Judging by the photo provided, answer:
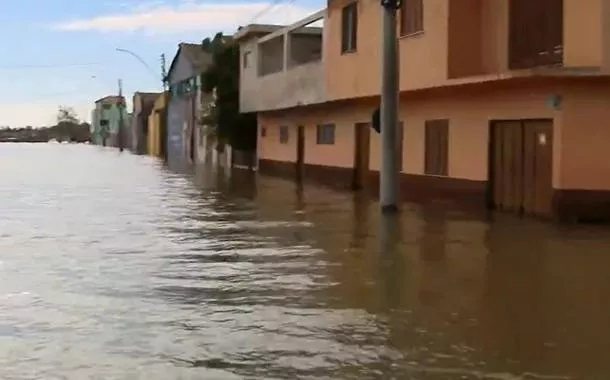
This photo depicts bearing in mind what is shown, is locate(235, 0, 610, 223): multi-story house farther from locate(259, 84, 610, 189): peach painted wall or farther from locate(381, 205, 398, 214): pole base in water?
locate(381, 205, 398, 214): pole base in water

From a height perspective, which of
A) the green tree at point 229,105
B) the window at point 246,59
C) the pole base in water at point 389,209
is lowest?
the pole base in water at point 389,209

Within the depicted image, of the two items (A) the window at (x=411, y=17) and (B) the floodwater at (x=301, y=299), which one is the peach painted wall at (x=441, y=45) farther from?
(B) the floodwater at (x=301, y=299)

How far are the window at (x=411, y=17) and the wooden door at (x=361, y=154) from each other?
18.7 ft

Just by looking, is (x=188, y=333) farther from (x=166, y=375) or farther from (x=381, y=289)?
(x=381, y=289)

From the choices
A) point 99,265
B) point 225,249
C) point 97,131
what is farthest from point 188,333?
point 97,131

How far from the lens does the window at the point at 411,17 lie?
77.9 ft

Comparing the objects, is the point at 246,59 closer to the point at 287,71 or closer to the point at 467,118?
the point at 287,71

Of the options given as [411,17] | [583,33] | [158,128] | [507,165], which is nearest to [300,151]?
[411,17]

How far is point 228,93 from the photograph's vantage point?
161 feet

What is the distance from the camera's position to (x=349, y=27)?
93.9 feet

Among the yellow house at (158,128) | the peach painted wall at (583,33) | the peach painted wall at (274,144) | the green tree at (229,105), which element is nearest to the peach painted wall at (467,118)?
the peach painted wall at (583,33)

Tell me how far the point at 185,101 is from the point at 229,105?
22181 millimetres

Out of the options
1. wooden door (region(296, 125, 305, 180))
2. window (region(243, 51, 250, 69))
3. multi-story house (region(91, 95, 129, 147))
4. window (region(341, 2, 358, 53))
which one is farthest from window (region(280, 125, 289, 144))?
multi-story house (region(91, 95, 129, 147))

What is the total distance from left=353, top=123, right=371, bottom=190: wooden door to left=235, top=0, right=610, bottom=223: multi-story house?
0.05 m
